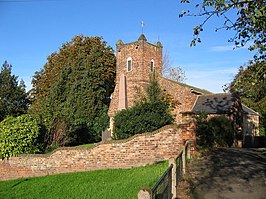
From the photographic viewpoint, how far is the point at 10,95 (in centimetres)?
3731

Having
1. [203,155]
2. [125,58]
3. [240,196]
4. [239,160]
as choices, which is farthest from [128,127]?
[125,58]

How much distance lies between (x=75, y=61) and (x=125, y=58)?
19.5 ft

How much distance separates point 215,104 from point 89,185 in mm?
16398

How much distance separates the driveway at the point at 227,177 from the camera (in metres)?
8.04

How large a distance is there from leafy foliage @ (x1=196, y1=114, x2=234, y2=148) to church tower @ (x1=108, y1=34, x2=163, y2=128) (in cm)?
1408

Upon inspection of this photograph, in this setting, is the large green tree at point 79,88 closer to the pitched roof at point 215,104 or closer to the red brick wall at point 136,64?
the red brick wall at point 136,64

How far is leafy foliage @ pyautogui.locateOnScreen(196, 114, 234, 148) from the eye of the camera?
14.6 metres

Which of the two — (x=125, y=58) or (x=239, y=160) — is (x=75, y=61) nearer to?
(x=125, y=58)

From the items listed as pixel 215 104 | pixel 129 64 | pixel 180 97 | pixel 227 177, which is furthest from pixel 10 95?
pixel 227 177

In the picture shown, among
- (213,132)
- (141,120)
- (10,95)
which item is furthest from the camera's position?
(10,95)

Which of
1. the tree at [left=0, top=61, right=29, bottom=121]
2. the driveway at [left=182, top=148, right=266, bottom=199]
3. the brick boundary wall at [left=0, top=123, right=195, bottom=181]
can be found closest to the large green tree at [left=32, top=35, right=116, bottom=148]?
the tree at [left=0, top=61, right=29, bottom=121]

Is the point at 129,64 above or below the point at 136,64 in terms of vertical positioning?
A: above

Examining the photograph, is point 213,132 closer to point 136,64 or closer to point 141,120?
point 141,120

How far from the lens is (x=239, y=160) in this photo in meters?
12.4
